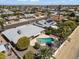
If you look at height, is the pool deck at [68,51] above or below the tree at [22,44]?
below

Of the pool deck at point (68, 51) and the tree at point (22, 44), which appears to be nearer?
the pool deck at point (68, 51)

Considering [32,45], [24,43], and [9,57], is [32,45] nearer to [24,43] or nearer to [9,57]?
[24,43]

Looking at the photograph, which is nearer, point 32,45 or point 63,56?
point 63,56

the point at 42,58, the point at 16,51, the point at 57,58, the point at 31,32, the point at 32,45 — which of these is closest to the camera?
the point at 42,58

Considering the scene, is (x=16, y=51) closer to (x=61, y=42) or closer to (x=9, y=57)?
(x=9, y=57)

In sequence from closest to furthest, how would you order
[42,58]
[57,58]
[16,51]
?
[42,58] < [57,58] < [16,51]

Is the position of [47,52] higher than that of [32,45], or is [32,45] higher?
[47,52]

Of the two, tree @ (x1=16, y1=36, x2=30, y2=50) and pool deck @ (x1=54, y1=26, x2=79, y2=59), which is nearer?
pool deck @ (x1=54, y1=26, x2=79, y2=59)

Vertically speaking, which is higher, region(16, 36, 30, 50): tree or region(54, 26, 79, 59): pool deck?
region(16, 36, 30, 50): tree

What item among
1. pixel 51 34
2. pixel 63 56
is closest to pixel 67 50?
pixel 63 56

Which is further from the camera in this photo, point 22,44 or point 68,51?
point 68,51

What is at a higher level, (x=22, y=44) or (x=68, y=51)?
(x=22, y=44)
